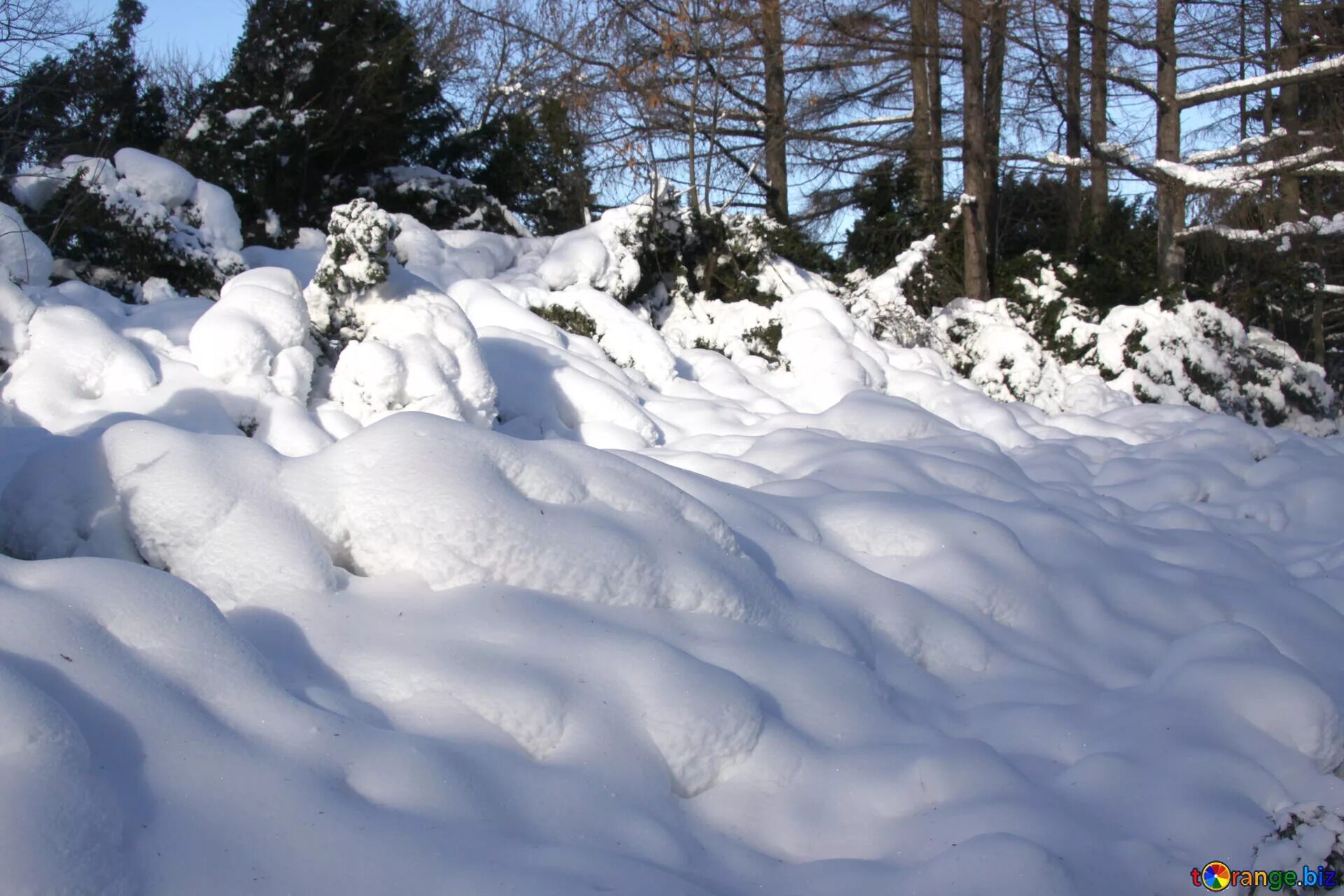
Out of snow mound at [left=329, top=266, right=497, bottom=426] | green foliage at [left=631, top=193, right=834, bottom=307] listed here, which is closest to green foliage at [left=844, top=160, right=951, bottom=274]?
green foliage at [left=631, top=193, right=834, bottom=307]

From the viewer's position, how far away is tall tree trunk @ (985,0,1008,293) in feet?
34.2

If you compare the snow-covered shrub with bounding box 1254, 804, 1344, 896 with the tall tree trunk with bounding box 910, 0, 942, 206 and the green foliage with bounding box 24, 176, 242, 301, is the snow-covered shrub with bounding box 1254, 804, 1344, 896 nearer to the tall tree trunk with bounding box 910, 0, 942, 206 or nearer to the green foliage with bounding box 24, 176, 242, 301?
the green foliage with bounding box 24, 176, 242, 301

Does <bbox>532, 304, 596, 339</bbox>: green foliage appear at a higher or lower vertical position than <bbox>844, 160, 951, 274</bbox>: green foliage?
lower

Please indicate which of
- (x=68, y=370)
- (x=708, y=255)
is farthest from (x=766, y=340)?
(x=68, y=370)

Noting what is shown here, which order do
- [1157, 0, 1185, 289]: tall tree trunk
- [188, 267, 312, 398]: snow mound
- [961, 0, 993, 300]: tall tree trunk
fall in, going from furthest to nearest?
[1157, 0, 1185, 289]: tall tree trunk
[961, 0, 993, 300]: tall tree trunk
[188, 267, 312, 398]: snow mound

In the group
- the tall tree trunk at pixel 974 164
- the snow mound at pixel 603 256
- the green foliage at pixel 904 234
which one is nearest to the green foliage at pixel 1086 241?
the tall tree trunk at pixel 974 164

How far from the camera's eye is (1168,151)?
36.7 ft

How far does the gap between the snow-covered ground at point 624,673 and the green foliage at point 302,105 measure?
5.56 meters

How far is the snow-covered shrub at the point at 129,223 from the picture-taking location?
6559mm

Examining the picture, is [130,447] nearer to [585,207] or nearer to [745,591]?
[745,591]

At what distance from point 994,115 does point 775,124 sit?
2929mm

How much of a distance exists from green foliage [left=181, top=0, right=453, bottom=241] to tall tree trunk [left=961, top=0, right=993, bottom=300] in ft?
19.3

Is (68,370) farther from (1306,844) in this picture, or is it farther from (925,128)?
(925,128)

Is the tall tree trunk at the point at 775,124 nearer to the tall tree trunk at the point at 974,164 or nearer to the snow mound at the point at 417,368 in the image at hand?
the tall tree trunk at the point at 974,164
